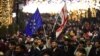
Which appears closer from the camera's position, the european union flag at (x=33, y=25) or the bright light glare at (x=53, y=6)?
the european union flag at (x=33, y=25)

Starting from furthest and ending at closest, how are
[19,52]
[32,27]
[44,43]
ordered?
[32,27] < [44,43] < [19,52]

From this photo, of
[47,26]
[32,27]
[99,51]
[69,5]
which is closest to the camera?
[99,51]

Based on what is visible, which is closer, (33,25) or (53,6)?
(33,25)

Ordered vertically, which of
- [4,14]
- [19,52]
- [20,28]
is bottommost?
[20,28]

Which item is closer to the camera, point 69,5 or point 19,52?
point 19,52

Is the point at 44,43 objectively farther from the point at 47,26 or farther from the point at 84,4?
the point at 84,4

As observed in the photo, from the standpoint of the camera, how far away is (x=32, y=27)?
1584 cm

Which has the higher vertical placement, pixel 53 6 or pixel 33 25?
pixel 33 25

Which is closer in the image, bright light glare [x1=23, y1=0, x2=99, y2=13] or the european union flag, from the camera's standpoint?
the european union flag

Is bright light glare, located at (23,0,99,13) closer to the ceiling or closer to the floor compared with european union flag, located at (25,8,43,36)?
closer to the floor

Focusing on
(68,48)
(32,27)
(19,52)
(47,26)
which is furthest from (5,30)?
(19,52)

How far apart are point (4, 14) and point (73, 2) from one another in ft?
32.9

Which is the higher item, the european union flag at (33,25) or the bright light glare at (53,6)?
the european union flag at (33,25)

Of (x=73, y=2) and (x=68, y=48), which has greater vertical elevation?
(x=68, y=48)
